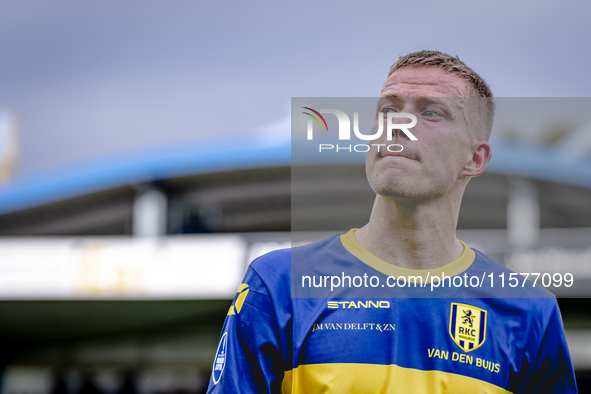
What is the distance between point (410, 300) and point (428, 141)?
0.54 m

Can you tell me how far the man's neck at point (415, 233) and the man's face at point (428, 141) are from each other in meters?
0.05

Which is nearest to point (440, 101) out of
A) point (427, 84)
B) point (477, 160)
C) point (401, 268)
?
point (427, 84)

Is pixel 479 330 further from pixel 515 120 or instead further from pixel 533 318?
pixel 515 120

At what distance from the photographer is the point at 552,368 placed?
1.47 m

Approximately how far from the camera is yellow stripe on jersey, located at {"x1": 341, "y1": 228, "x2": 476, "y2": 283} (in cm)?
150

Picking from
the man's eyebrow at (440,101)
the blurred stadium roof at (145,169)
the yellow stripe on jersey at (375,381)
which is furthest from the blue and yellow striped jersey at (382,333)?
the blurred stadium roof at (145,169)

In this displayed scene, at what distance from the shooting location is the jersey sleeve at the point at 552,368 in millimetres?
1461

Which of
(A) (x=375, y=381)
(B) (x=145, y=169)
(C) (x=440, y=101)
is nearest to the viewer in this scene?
(A) (x=375, y=381)

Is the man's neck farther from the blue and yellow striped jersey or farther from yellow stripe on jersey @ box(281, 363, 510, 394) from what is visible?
yellow stripe on jersey @ box(281, 363, 510, 394)

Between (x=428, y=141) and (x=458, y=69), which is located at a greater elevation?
(x=458, y=69)

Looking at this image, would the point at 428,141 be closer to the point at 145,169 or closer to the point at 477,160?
the point at 477,160

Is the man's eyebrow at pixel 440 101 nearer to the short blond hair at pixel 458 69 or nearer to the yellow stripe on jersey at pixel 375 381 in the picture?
the short blond hair at pixel 458 69

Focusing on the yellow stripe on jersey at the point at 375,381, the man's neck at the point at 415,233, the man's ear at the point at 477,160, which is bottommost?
the yellow stripe on jersey at the point at 375,381

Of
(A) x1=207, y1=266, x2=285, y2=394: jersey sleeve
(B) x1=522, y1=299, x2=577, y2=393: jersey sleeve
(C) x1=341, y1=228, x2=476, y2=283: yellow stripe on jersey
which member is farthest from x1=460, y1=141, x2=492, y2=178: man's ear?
(A) x1=207, y1=266, x2=285, y2=394: jersey sleeve
